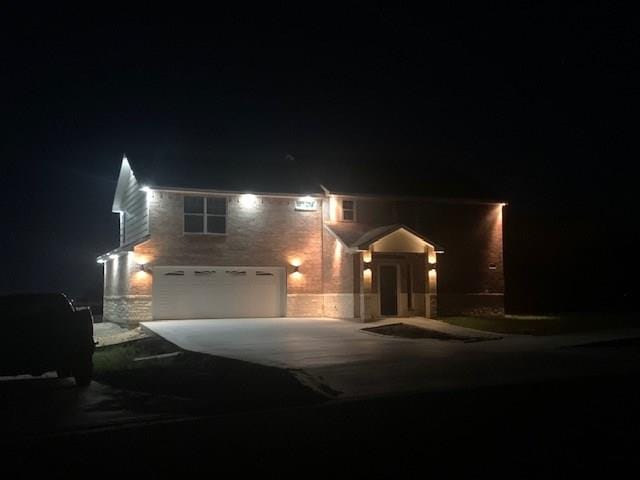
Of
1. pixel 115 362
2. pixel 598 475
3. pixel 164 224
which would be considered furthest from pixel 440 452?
pixel 164 224

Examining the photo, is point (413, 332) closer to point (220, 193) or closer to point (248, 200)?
point (248, 200)

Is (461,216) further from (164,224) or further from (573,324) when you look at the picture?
(164,224)

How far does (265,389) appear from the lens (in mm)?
13516

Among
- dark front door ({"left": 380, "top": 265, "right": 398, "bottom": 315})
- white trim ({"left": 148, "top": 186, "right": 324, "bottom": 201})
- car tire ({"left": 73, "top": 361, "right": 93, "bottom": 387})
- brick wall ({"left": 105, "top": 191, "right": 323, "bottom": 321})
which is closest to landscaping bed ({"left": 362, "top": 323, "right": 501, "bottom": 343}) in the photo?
dark front door ({"left": 380, "top": 265, "right": 398, "bottom": 315})

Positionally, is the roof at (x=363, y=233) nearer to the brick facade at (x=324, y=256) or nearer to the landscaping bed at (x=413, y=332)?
Answer: the brick facade at (x=324, y=256)

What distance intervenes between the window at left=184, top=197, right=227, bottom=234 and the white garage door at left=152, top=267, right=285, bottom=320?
5.13 feet

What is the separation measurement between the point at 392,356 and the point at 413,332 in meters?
6.20

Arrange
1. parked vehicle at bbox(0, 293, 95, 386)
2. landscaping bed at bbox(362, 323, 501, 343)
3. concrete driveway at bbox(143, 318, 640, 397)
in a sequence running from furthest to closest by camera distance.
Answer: landscaping bed at bbox(362, 323, 501, 343), concrete driveway at bbox(143, 318, 640, 397), parked vehicle at bbox(0, 293, 95, 386)

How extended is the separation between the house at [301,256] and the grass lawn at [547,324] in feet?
6.33

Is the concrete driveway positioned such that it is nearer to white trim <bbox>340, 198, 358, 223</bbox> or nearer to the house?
the house

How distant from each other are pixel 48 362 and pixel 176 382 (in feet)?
7.96

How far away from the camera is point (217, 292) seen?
30641mm

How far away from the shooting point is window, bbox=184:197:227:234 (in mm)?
30172

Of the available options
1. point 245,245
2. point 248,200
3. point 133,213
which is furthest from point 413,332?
point 133,213
